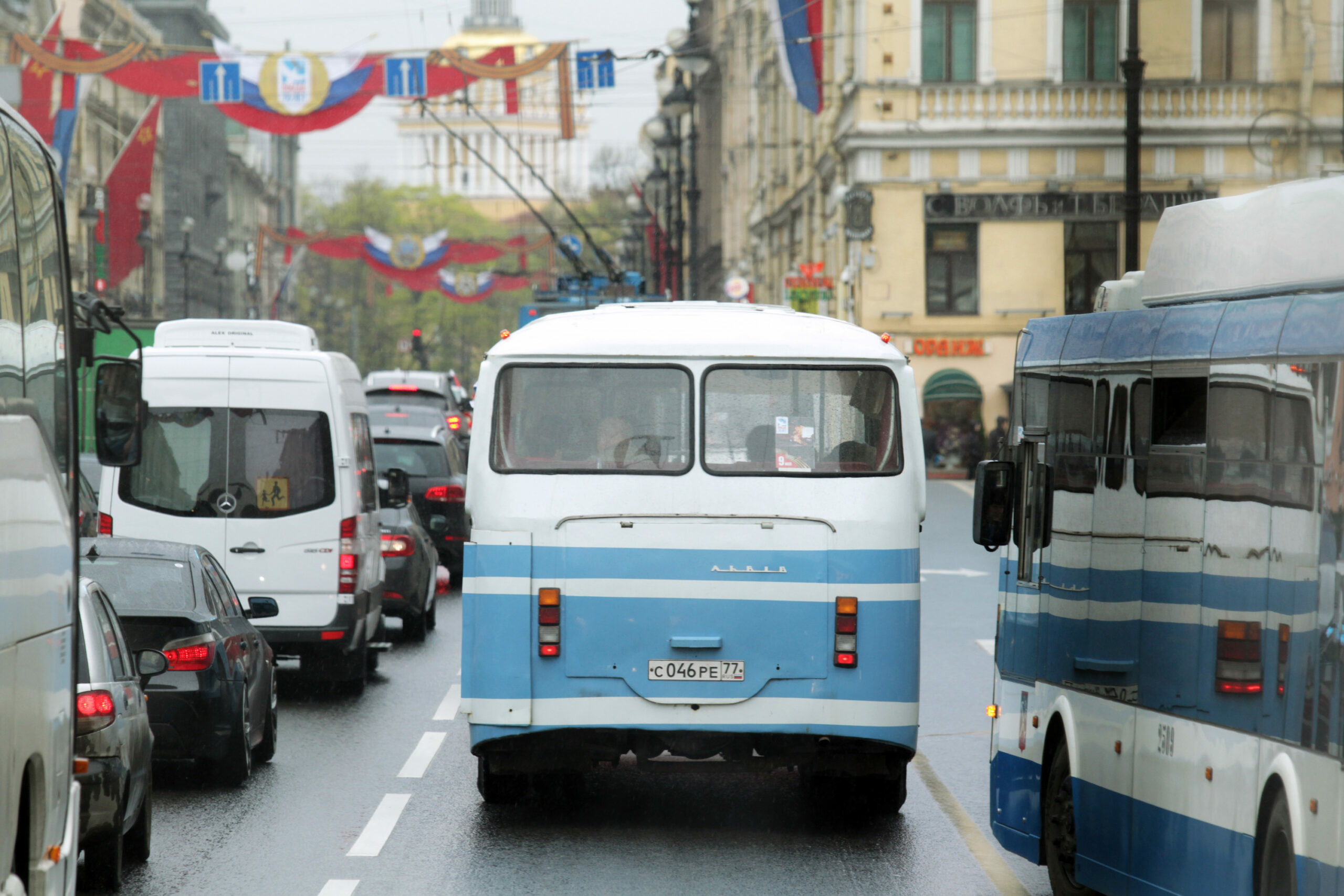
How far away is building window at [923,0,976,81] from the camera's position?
44062 mm

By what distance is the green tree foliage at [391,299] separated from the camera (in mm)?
110375

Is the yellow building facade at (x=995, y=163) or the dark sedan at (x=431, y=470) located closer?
the dark sedan at (x=431, y=470)

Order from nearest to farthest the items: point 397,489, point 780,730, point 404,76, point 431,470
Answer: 1. point 780,730
2. point 397,489
3. point 431,470
4. point 404,76

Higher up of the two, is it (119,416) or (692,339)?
(692,339)

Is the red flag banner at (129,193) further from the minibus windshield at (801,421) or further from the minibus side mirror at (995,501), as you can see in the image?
the minibus side mirror at (995,501)

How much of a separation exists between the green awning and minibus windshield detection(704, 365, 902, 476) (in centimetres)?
3462

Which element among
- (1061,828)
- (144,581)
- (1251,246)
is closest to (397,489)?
(144,581)

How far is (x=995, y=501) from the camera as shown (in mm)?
8570

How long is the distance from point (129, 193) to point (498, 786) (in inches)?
2349

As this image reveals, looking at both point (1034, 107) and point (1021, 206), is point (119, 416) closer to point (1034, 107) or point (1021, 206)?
point (1021, 206)

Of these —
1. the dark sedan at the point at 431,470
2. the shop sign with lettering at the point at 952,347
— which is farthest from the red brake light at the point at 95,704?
the shop sign with lettering at the point at 952,347

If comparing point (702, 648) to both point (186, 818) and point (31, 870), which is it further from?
point (31, 870)

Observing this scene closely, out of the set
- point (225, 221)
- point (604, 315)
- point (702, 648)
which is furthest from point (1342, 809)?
point (225, 221)

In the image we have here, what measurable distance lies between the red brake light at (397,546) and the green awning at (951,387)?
27.2 metres
